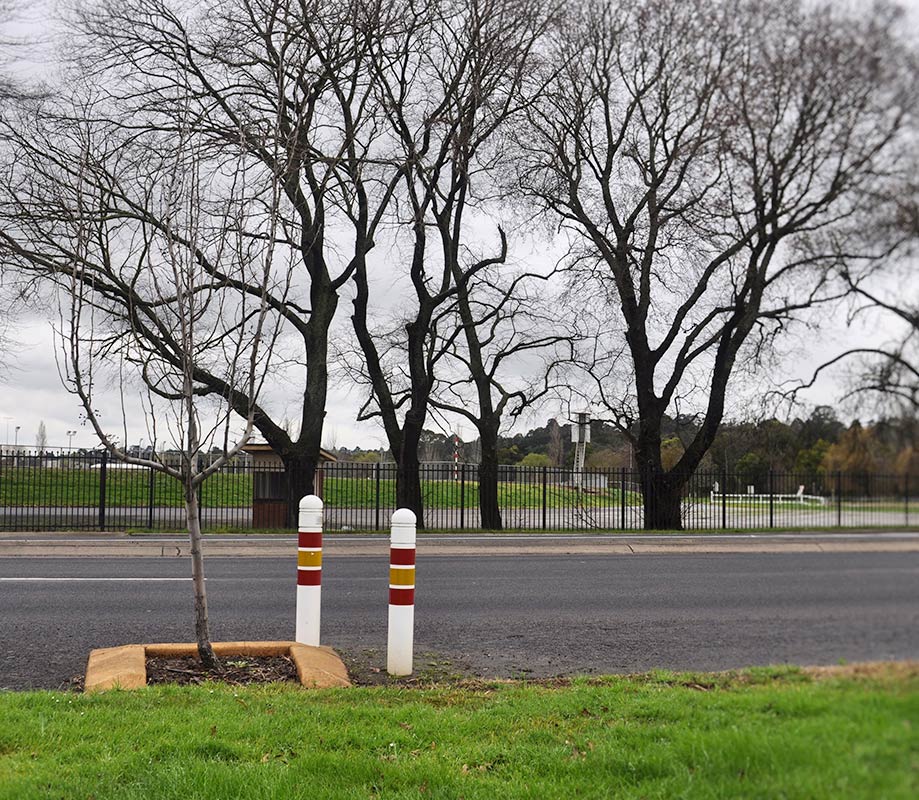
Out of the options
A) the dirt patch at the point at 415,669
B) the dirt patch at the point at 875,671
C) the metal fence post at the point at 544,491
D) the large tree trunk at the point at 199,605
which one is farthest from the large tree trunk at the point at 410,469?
the dirt patch at the point at 875,671

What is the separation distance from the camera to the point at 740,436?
6.32 feet

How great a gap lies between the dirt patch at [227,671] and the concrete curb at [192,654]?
0.18 feet

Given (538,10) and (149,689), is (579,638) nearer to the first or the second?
(149,689)

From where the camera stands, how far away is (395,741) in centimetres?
466

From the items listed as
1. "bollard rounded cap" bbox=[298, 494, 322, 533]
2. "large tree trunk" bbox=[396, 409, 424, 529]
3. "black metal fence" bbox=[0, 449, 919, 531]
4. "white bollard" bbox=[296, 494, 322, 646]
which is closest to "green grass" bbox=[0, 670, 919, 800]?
"white bollard" bbox=[296, 494, 322, 646]

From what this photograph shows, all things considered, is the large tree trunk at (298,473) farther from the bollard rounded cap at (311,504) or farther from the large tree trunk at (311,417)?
the bollard rounded cap at (311,504)

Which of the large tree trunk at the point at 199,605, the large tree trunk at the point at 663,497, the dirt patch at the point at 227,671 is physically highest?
the large tree trunk at the point at 663,497

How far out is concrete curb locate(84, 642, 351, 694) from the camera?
19.8 ft

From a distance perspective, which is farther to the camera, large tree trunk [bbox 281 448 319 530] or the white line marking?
large tree trunk [bbox 281 448 319 530]

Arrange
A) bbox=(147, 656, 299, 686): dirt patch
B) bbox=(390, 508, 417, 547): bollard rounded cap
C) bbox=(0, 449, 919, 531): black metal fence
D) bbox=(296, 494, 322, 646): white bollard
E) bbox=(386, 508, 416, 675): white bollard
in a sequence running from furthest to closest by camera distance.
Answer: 1. bbox=(0, 449, 919, 531): black metal fence
2. bbox=(296, 494, 322, 646): white bollard
3. bbox=(390, 508, 417, 547): bollard rounded cap
4. bbox=(386, 508, 416, 675): white bollard
5. bbox=(147, 656, 299, 686): dirt patch

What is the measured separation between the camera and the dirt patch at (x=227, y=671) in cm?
631

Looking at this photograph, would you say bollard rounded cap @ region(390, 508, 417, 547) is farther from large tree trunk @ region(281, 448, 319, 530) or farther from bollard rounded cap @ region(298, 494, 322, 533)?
large tree trunk @ region(281, 448, 319, 530)

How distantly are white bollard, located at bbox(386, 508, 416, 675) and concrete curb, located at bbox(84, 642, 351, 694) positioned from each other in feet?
1.25

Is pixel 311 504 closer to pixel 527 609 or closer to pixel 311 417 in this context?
pixel 527 609
